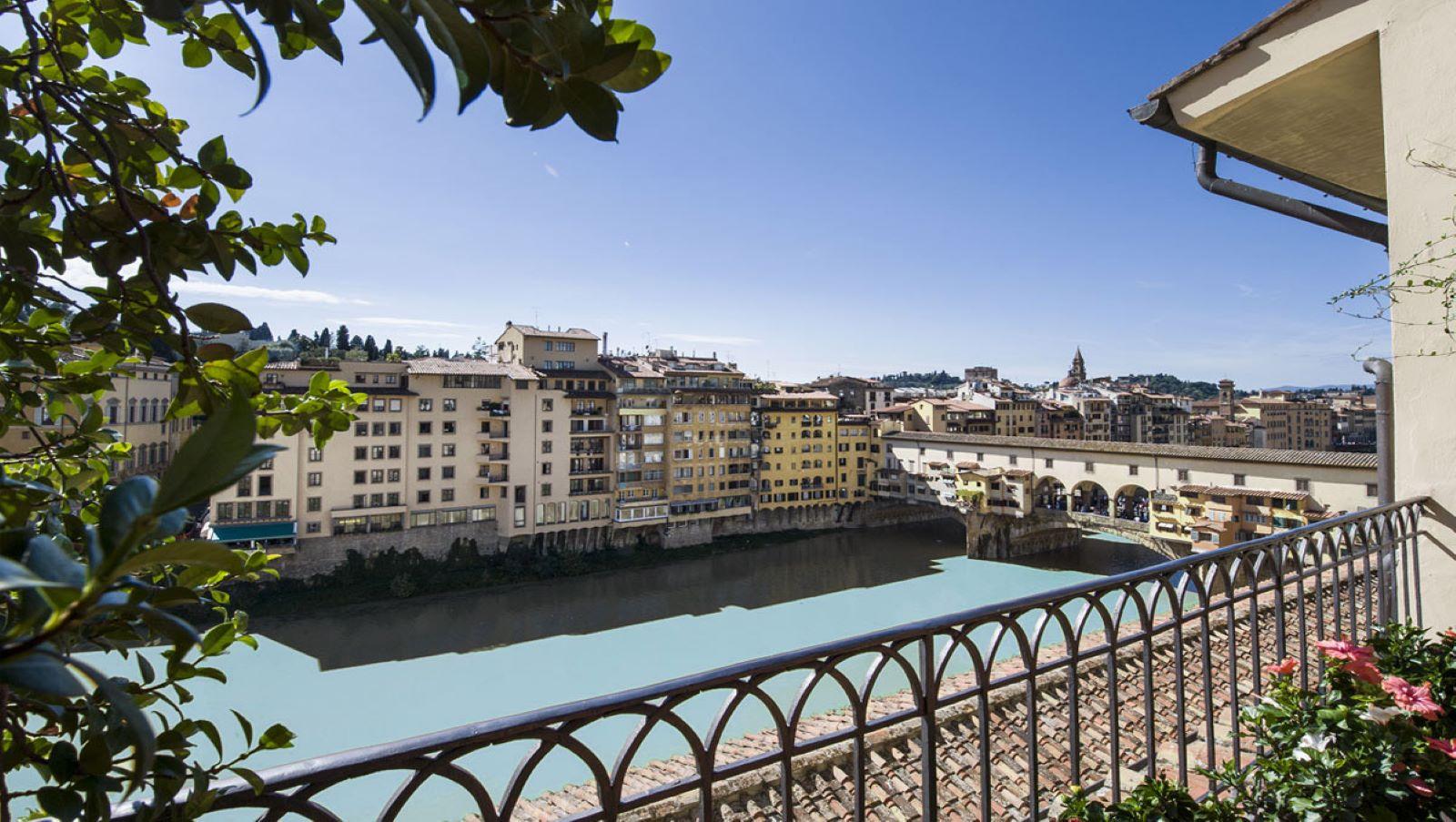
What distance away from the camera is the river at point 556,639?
15.6 m

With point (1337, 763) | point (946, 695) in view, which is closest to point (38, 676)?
point (946, 695)

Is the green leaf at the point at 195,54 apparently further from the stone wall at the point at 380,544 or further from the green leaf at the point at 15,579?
the stone wall at the point at 380,544

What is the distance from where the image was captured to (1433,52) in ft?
8.85

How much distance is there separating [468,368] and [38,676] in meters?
28.4

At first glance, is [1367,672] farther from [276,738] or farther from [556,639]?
[556,639]

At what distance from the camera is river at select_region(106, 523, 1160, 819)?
15586 millimetres

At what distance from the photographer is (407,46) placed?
1.96 ft

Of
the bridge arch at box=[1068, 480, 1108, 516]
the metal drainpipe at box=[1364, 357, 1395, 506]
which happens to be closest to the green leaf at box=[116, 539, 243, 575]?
the metal drainpipe at box=[1364, 357, 1395, 506]

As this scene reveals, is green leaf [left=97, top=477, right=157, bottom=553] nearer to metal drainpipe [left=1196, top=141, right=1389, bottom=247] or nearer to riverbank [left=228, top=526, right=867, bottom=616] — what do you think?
metal drainpipe [left=1196, top=141, right=1389, bottom=247]

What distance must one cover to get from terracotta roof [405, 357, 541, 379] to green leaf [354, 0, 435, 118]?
27.3 m

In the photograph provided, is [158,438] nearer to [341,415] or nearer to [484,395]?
[484,395]

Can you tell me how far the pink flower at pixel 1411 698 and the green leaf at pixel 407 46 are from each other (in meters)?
2.34

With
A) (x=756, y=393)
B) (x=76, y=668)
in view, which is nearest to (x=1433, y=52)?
(x=76, y=668)

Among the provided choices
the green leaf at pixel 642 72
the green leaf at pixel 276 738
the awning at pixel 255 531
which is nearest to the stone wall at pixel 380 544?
the awning at pixel 255 531
